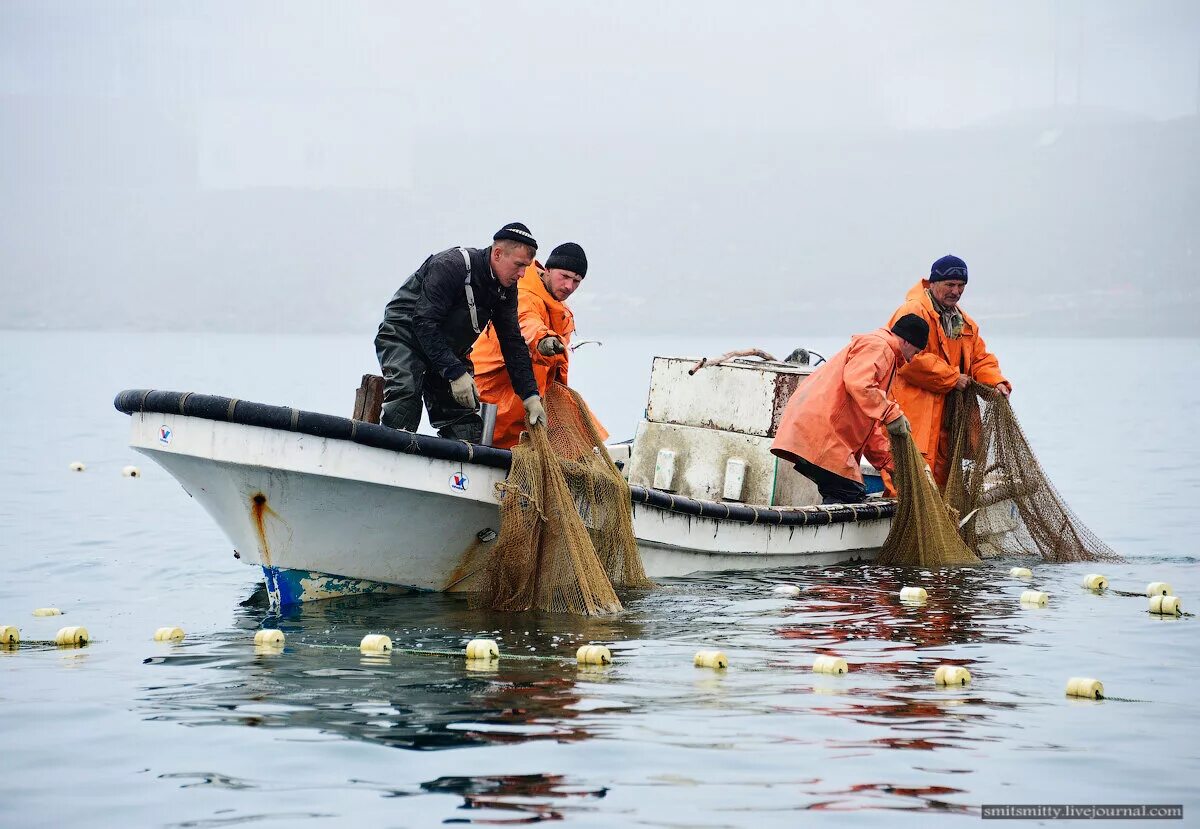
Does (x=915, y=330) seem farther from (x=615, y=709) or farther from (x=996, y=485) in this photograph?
(x=615, y=709)

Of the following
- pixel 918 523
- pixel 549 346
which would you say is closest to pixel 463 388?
pixel 549 346

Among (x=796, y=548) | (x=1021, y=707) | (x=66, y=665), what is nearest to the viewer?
(x=1021, y=707)

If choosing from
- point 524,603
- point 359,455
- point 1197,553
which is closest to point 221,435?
point 359,455

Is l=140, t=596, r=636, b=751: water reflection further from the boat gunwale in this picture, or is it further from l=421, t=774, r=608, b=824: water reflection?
the boat gunwale

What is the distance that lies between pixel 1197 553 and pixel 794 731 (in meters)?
9.47

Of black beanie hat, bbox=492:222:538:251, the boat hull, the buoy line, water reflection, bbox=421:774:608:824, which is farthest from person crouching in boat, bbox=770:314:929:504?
water reflection, bbox=421:774:608:824

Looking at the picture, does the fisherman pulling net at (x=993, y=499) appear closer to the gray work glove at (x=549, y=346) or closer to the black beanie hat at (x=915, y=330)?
the black beanie hat at (x=915, y=330)

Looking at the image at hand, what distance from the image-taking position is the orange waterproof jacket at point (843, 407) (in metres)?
10.7

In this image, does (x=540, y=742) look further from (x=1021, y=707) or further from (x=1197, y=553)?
(x=1197, y=553)

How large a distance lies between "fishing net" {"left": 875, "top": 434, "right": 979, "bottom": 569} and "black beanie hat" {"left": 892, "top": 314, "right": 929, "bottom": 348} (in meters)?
→ 0.69

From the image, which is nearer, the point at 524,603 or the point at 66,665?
the point at 66,665

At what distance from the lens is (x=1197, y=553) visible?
1442 centimetres

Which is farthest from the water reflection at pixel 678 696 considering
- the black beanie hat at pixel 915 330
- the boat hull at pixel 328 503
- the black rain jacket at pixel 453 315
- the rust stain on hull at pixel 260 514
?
the black beanie hat at pixel 915 330

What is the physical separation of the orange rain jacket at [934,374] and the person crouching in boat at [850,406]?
0.50m
